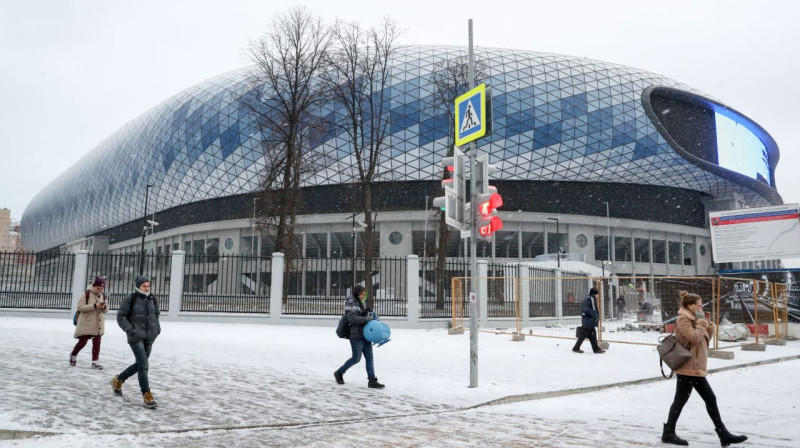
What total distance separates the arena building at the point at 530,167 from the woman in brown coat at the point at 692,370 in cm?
4276

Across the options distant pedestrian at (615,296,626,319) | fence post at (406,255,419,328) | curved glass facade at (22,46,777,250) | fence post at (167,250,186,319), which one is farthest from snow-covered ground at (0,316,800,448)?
curved glass facade at (22,46,777,250)

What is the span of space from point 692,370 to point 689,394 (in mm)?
222

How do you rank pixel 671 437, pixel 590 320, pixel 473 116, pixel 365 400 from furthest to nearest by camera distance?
pixel 590 320, pixel 473 116, pixel 365 400, pixel 671 437

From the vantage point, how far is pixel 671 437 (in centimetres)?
500

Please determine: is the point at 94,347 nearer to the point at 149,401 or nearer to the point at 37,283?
the point at 149,401

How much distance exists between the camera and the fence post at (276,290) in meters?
18.2

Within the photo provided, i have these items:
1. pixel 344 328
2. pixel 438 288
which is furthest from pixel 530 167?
pixel 344 328

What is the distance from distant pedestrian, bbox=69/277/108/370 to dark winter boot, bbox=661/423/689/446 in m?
7.85

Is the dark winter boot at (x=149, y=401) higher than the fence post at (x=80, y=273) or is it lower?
lower

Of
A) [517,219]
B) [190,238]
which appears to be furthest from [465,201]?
[190,238]

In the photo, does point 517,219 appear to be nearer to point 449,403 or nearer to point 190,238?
point 190,238

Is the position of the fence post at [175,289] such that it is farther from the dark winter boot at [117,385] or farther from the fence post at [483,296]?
the dark winter boot at [117,385]

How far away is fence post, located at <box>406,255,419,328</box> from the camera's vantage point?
17.8 m

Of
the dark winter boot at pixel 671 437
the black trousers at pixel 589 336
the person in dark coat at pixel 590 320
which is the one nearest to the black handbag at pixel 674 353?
the dark winter boot at pixel 671 437
